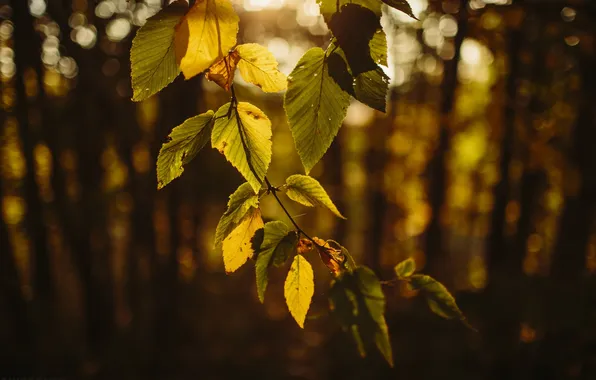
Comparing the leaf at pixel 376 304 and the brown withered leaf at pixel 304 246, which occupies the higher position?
the brown withered leaf at pixel 304 246

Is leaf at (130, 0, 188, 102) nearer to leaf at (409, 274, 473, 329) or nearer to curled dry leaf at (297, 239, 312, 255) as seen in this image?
curled dry leaf at (297, 239, 312, 255)

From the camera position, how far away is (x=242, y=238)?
0.72 meters

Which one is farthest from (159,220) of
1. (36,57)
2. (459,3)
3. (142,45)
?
(142,45)

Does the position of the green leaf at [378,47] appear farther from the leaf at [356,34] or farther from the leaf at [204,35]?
the leaf at [204,35]

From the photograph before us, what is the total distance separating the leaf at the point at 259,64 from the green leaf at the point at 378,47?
6.8 inches

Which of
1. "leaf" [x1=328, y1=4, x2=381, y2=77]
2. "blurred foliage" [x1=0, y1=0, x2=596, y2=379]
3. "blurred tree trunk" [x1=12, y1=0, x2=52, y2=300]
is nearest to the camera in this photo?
"leaf" [x1=328, y1=4, x2=381, y2=77]

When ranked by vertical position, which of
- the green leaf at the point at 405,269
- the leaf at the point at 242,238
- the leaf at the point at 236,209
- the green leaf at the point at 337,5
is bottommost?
the green leaf at the point at 405,269

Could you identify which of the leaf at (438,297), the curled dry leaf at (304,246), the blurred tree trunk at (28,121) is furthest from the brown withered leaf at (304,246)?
the blurred tree trunk at (28,121)

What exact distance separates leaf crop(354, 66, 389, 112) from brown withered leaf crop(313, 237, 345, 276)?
0.27m

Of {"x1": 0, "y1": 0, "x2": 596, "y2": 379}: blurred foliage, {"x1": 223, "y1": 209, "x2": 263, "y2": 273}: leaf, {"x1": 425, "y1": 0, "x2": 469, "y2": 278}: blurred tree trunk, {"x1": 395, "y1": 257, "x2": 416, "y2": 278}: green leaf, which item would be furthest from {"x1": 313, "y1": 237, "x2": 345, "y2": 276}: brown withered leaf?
{"x1": 425, "y1": 0, "x2": 469, "y2": 278}: blurred tree trunk

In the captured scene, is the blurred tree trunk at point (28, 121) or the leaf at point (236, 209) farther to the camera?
the blurred tree trunk at point (28, 121)

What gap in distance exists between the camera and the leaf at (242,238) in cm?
71

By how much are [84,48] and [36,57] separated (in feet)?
3.66

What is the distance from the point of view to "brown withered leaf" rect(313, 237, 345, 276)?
0.72 meters
